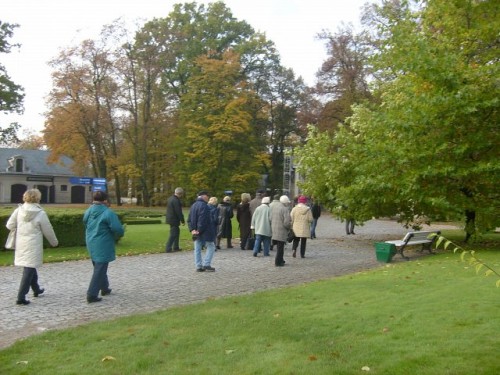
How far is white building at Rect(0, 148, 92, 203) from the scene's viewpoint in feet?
205

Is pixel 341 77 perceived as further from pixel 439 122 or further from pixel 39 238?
pixel 39 238

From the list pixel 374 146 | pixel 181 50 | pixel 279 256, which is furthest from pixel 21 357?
pixel 181 50

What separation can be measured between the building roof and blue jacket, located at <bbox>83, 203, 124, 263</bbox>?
5802cm

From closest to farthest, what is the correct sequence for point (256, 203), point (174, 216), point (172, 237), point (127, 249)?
point (174, 216)
point (172, 237)
point (127, 249)
point (256, 203)

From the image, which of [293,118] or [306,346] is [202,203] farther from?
[293,118]

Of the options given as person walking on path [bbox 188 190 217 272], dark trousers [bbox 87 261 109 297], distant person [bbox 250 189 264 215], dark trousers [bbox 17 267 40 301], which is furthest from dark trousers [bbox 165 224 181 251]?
dark trousers [bbox 17 267 40 301]

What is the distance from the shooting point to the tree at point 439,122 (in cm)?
1408

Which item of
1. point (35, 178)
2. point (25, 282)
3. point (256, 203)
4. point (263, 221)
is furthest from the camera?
point (35, 178)

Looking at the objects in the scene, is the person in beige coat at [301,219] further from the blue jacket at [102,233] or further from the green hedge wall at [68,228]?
the green hedge wall at [68,228]

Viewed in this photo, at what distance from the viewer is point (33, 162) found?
6594 cm

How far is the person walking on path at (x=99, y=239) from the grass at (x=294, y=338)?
153 cm

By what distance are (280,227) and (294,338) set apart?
6685mm

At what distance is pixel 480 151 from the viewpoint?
1468 cm

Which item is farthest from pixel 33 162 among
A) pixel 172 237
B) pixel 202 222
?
pixel 202 222
